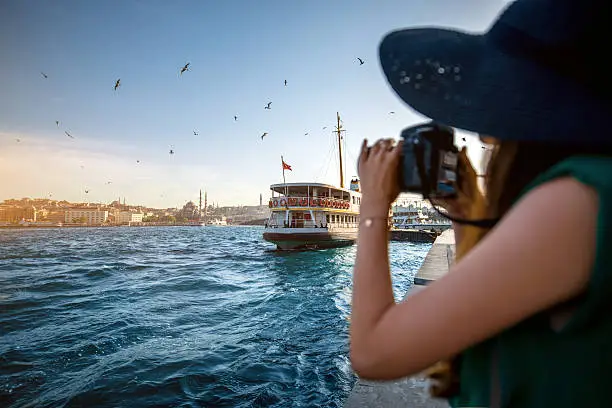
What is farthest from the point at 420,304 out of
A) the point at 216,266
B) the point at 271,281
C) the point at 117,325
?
the point at 216,266

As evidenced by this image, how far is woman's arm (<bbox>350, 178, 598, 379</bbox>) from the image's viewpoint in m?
0.46

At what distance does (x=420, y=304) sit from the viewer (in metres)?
0.55

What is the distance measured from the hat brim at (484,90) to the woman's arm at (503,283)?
155 millimetres

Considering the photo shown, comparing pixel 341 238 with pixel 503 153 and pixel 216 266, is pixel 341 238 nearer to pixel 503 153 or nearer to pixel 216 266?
pixel 216 266

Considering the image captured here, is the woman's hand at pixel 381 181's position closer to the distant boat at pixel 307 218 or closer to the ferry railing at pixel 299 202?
the distant boat at pixel 307 218

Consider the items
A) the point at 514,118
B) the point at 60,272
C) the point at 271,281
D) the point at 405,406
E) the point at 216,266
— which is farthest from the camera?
the point at 216,266

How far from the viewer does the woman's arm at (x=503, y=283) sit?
464 millimetres

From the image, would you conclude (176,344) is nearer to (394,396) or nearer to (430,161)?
(394,396)

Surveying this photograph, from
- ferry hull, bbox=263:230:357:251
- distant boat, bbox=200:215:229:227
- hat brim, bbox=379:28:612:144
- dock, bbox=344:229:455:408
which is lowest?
distant boat, bbox=200:215:229:227

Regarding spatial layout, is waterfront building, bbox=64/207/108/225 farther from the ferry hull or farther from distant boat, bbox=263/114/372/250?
the ferry hull

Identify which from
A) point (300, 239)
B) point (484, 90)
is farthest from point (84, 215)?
point (484, 90)

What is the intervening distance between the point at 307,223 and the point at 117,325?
771 inches

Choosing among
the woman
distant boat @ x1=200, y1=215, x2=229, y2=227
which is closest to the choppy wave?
the woman

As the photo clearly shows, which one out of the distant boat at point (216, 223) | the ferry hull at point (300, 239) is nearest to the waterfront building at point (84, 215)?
the distant boat at point (216, 223)
